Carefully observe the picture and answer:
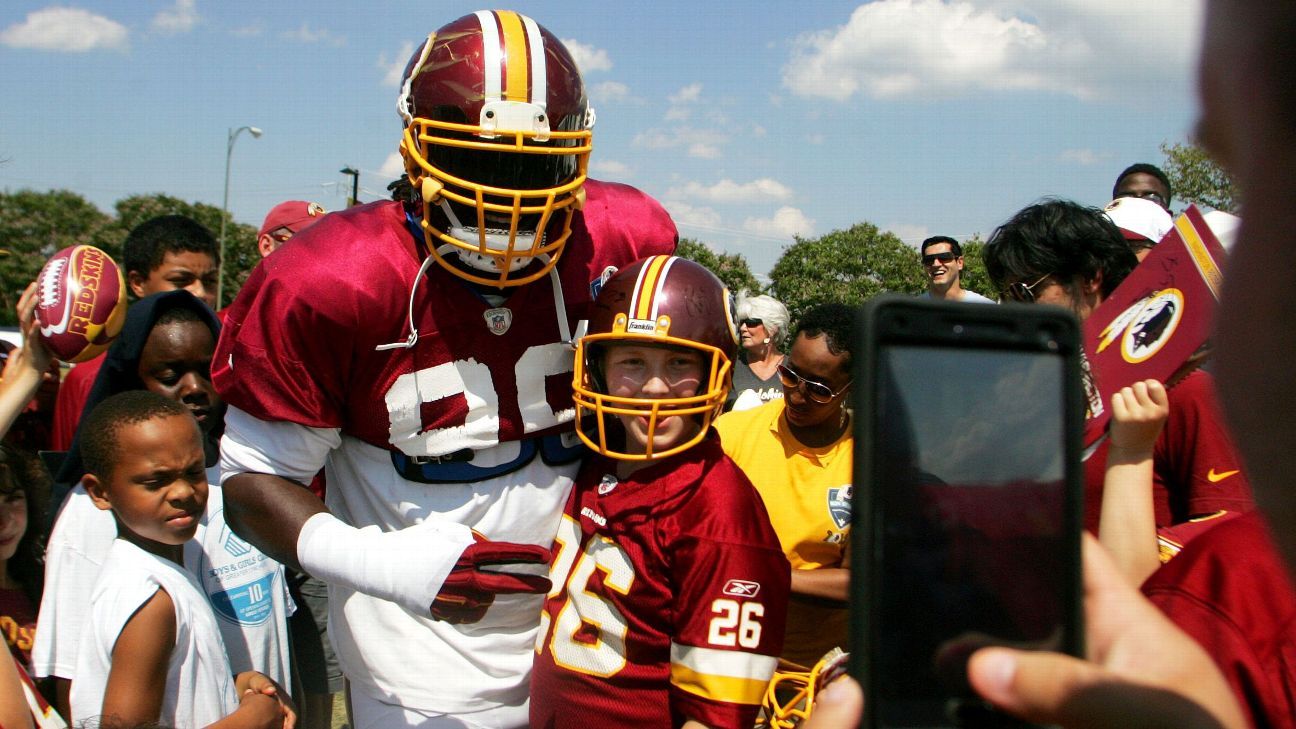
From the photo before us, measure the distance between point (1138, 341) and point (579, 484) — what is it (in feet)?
3.98

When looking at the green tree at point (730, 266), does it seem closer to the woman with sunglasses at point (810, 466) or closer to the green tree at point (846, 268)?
the green tree at point (846, 268)

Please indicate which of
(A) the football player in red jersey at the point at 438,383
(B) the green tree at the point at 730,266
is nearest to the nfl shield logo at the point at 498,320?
(A) the football player in red jersey at the point at 438,383

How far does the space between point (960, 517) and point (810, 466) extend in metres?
2.33

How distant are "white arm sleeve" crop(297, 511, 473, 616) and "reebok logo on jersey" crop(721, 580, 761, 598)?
0.51 meters

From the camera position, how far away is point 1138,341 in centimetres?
190

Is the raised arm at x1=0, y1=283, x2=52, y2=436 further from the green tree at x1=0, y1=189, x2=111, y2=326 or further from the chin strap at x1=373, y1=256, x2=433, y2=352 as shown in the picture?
the green tree at x1=0, y1=189, x2=111, y2=326

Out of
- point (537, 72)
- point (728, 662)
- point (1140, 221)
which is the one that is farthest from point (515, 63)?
A: point (1140, 221)

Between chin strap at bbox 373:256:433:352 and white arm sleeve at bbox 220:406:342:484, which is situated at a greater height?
chin strap at bbox 373:256:433:352

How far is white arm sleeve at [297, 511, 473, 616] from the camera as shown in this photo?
6.11ft

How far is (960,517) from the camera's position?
80 centimetres

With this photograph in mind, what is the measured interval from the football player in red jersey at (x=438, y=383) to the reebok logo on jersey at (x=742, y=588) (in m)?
0.36

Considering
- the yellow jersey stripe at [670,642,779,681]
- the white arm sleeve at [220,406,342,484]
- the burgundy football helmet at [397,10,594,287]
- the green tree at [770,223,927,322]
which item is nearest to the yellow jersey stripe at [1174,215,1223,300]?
the yellow jersey stripe at [670,642,779,681]

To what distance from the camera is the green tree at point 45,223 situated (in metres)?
32.2

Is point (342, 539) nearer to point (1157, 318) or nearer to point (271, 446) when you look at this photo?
point (271, 446)
